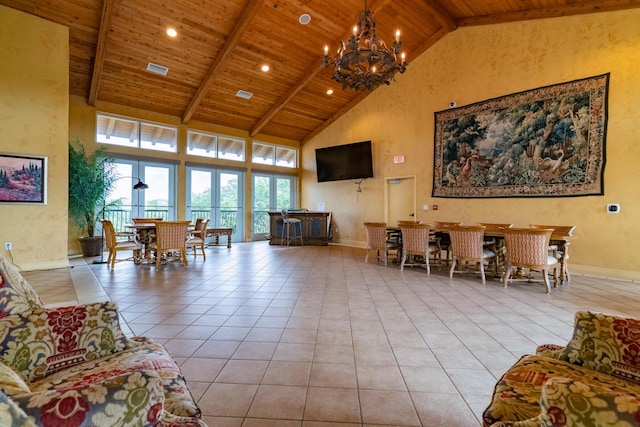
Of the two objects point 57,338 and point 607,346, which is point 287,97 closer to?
point 57,338

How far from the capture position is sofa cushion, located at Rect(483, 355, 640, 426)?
3.29ft

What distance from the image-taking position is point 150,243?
5.48m

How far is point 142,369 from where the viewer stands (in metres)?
1.02

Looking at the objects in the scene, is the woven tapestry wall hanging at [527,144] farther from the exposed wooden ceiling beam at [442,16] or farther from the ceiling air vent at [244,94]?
the ceiling air vent at [244,94]

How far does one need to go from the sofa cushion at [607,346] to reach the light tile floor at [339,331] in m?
0.60

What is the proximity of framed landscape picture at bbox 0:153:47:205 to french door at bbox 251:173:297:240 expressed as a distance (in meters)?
5.37

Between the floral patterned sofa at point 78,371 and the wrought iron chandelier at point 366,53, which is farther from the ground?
the wrought iron chandelier at point 366,53

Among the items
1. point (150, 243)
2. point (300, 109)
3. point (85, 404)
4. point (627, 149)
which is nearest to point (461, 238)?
point (627, 149)

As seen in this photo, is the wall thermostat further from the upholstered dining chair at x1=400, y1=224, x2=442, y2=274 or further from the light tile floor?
the upholstered dining chair at x1=400, y1=224, x2=442, y2=274

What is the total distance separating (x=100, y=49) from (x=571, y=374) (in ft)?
25.1

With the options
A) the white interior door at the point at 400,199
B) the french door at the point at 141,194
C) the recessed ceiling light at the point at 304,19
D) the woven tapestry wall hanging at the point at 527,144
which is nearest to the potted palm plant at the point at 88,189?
the french door at the point at 141,194

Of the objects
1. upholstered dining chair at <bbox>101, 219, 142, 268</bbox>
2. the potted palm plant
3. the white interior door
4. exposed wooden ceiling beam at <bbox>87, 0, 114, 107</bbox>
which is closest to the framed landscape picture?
upholstered dining chair at <bbox>101, 219, 142, 268</bbox>

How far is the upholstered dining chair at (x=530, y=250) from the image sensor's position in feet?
12.8

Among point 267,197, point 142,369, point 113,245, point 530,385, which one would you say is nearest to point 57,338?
point 142,369
